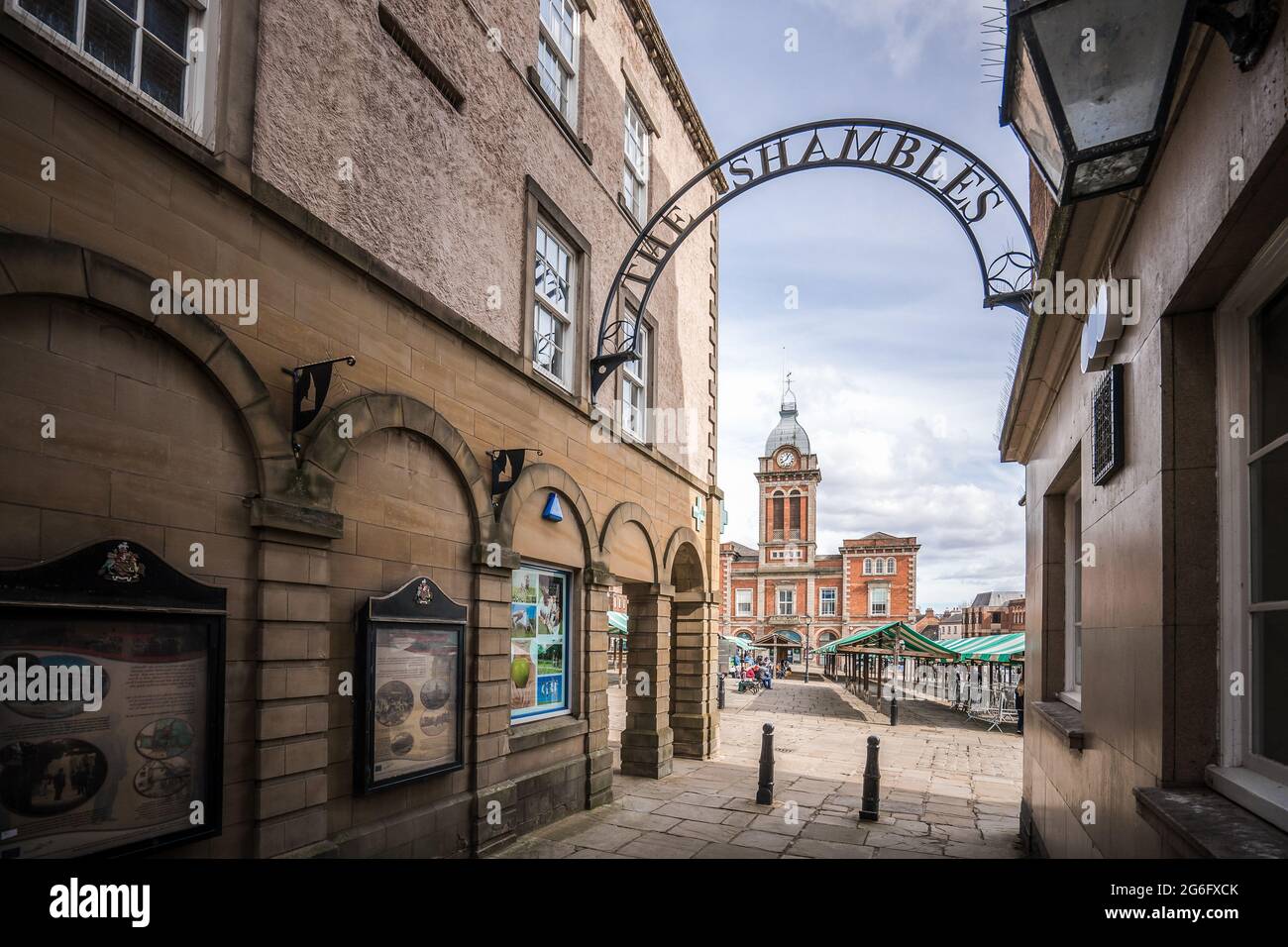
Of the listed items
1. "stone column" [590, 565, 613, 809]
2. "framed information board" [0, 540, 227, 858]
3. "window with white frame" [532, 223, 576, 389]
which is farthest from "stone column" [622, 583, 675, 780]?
"framed information board" [0, 540, 227, 858]

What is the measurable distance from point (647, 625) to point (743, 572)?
211ft

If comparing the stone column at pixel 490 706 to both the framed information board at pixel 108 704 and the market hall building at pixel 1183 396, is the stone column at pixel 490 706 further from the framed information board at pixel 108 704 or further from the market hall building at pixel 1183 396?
the market hall building at pixel 1183 396

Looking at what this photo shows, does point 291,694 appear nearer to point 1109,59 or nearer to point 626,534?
point 1109,59

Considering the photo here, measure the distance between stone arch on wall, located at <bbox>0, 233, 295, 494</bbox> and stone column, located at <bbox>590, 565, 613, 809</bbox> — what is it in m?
5.49

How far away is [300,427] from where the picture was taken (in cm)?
548

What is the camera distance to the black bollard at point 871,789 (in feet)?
32.6

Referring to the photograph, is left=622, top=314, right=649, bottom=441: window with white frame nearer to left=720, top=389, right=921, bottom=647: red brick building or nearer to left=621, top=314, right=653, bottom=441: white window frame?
left=621, top=314, right=653, bottom=441: white window frame

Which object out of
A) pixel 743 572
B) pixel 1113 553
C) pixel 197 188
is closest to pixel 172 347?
A: pixel 197 188

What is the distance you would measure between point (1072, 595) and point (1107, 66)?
17.7ft

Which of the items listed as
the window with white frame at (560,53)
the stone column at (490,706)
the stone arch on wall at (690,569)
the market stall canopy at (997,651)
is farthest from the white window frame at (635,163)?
the market stall canopy at (997,651)

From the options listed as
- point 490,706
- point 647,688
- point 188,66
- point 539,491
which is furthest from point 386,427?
point 647,688

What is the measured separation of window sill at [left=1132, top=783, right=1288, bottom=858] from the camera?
2354mm

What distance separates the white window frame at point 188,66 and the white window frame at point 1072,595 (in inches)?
275
